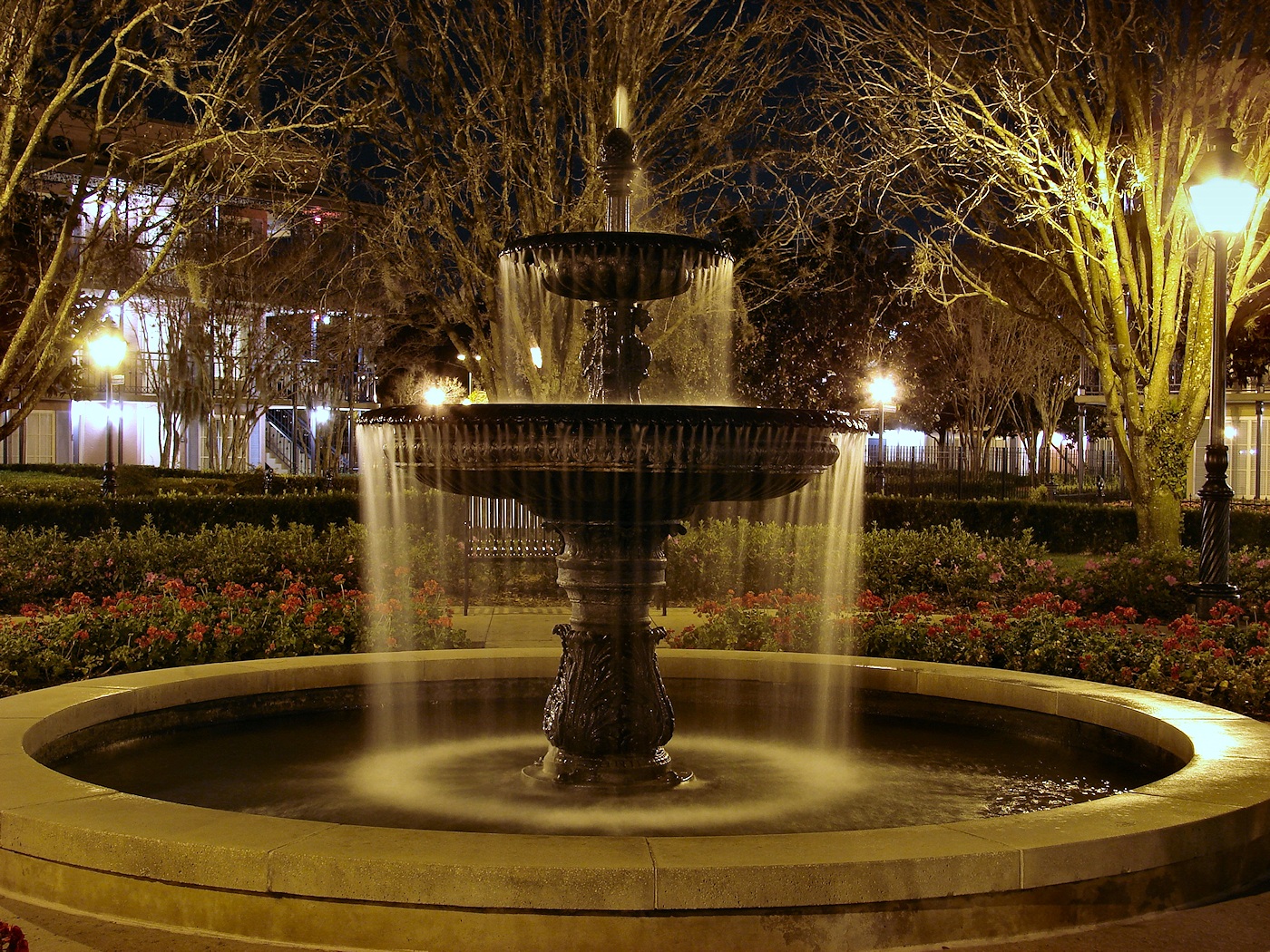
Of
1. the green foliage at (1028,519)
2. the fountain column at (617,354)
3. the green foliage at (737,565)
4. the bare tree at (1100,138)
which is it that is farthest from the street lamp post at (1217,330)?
the green foliage at (1028,519)

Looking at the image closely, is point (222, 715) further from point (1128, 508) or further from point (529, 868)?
point (1128, 508)

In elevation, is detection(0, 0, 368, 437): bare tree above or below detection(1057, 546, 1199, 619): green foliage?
above

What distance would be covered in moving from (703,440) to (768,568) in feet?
32.5

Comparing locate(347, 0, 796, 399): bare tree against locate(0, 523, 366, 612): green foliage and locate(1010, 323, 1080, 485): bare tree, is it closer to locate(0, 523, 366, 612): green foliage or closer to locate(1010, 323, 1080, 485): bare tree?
locate(0, 523, 366, 612): green foliage

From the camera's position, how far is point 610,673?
6508 millimetres

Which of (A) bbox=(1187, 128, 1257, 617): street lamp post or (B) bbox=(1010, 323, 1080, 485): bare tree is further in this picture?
(B) bbox=(1010, 323, 1080, 485): bare tree

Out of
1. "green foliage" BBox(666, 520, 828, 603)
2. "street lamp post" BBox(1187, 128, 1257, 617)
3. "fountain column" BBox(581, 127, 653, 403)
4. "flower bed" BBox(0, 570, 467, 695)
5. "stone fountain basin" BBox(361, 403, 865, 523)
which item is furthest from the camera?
"green foliage" BBox(666, 520, 828, 603)

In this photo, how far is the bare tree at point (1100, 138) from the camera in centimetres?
1483

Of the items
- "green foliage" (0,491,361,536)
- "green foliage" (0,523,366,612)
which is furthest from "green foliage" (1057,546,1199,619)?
"green foliage" (0,491,361,536)

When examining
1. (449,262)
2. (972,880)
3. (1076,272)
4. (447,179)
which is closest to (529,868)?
(972,880)

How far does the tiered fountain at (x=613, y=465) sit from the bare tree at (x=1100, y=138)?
912 centimetres

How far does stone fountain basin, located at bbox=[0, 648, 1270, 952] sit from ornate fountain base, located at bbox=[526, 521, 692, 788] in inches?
78.5

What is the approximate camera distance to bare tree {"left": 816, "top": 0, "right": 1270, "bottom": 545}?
1483 cm

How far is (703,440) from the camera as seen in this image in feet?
18.5
